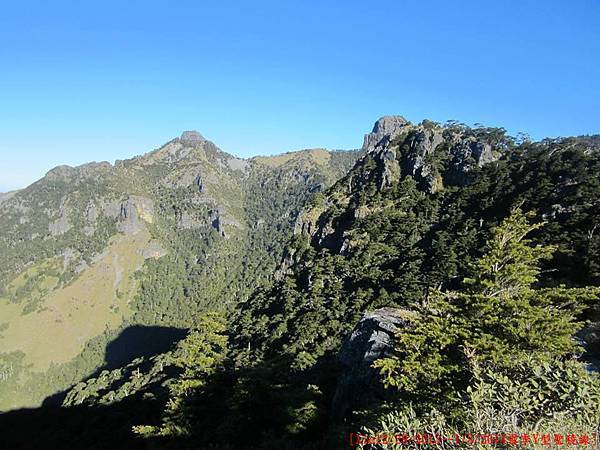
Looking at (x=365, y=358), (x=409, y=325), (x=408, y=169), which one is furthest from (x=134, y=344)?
(x=409, y=325)

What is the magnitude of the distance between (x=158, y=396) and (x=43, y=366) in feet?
473

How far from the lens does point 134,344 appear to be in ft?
584

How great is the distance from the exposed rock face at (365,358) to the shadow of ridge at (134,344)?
146 metres

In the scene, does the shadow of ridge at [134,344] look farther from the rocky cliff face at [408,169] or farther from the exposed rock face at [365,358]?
the exposed rock face at [365,358]

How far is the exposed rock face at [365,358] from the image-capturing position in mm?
18391

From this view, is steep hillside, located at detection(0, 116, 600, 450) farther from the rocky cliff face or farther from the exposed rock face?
the rocky cliff face

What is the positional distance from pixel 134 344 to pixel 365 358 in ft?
600

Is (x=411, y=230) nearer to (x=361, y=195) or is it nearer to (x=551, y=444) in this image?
(x=361, y=195)

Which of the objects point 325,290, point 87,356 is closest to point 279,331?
point 325,290

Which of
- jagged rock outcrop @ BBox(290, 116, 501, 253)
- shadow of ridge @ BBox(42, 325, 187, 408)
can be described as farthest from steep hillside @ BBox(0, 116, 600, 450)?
shadow of ridge @ BBox(42, 325, 187, 408)

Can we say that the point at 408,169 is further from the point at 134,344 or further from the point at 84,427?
the point at 134,344

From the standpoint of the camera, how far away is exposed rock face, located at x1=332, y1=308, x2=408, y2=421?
18391 millimetres

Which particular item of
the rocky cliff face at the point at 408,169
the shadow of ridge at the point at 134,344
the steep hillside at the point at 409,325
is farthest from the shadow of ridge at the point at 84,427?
the rocky cliff face at the point at 408,169

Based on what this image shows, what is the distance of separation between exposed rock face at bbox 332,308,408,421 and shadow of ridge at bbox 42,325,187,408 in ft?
480
